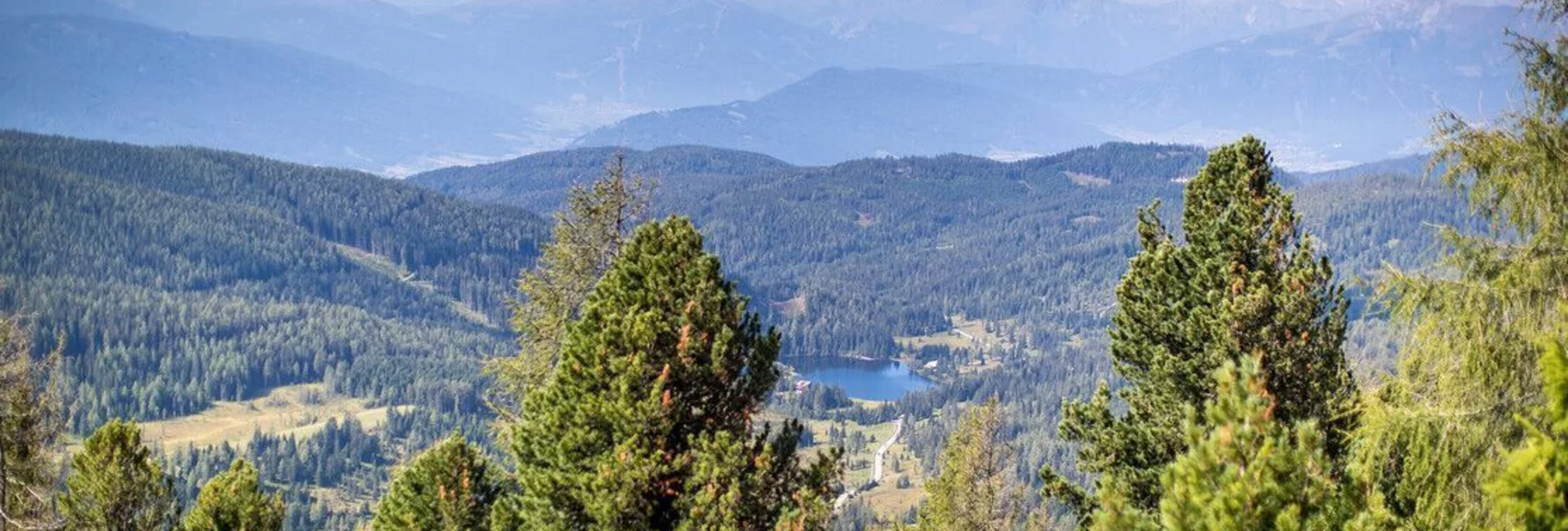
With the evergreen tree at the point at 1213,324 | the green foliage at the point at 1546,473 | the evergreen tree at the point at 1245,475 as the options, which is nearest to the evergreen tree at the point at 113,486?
the evergreen tree at the point at 1213,324

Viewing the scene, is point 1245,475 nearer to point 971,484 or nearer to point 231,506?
point 231,506

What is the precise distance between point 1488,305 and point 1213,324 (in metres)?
9.22

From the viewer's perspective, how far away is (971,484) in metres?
40.7

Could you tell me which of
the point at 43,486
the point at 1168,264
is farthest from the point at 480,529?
the point at 1168,264

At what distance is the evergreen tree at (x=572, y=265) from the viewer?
32.2m

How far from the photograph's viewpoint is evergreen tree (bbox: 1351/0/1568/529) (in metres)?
12.7

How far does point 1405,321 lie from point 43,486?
22222mm

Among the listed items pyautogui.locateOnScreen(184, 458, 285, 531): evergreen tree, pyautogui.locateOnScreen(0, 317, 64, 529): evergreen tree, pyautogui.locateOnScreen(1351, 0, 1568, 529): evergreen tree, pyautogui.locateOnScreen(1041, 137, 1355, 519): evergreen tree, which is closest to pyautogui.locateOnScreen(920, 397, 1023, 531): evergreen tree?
pyautogui.locateOnScreen(1041, 137, 1355, 519): evergreen tree

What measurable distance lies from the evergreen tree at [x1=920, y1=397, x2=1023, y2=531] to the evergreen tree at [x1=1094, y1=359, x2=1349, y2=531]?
29478mm

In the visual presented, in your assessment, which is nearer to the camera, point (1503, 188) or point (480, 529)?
point (1503, 188)

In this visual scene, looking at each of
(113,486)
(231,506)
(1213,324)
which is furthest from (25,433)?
(1213,324)

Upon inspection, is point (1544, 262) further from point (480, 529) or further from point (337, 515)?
point (337, 515)

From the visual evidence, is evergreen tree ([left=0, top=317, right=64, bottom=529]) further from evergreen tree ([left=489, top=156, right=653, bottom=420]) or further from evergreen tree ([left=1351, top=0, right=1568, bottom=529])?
evergreen tree ([left=1351, top=0, right=1568, bottom=529])

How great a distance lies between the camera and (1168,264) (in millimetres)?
24141
